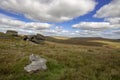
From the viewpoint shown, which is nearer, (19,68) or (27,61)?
(19,68)

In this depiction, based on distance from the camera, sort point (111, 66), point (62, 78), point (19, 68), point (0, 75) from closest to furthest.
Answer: point (62, 78), point (0, 75), point (19, 68), point (111, 66)

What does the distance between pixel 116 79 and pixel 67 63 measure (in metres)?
5.63

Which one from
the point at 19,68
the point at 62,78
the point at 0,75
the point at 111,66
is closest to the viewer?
the point at 62,78

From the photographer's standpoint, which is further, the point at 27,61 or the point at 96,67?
the point at 27,61

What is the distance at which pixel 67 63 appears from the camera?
15.8 meters

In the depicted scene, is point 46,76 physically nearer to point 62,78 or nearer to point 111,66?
point 62,78

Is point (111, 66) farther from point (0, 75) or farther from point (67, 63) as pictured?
point (0, 75)

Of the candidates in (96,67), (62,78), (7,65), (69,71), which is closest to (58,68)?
(69,71)

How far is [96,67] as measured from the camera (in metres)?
14.3

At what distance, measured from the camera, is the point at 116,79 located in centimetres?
1161

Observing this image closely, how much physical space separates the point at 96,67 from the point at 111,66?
1858 mm

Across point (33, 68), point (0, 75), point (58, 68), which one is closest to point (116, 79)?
point (58, 68)

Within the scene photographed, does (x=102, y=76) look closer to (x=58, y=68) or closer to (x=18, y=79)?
(x=58, y=68)

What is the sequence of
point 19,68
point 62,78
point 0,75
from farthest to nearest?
point 19,68 → point 0,75 → point 62,78
